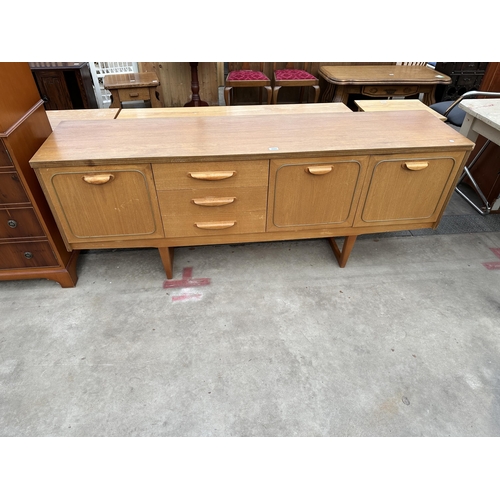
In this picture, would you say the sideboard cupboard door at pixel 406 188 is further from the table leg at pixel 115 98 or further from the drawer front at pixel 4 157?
the table leg at pixel 115 98

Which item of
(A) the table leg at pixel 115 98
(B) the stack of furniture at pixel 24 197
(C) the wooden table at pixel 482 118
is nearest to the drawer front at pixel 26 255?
(B) the stack of furniture at pixel 24 197

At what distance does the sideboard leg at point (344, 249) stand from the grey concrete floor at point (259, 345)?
6 cm

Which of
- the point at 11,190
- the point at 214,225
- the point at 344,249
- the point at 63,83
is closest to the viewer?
the point at 11,190

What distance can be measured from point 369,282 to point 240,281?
83cm

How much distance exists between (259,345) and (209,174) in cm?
93

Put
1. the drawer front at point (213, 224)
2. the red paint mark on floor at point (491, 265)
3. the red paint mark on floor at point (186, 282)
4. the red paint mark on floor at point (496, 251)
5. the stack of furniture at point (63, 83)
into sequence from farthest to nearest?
the stack of furniture at point (63, 83) → the red paint mark on floor at point (496, 251) → the red paint mark on floor at point (491, 265) → the red paint mark on floor at point (186, 282) → the drawer front at point (213, 224)

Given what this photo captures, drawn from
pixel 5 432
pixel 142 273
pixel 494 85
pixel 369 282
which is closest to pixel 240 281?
pixel 142 273

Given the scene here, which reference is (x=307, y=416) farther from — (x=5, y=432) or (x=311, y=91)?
(x=311, y=91)

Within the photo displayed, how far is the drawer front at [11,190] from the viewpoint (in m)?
1.64

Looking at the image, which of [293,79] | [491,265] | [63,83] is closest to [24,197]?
[63,83]

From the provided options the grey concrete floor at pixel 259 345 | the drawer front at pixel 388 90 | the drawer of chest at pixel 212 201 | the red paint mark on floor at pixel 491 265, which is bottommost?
the grey concrete floor at pixel 259 345

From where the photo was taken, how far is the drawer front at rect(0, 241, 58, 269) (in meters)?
1.89

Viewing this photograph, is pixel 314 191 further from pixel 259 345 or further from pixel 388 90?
pixel 388 90

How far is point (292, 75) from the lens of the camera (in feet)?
13.2
